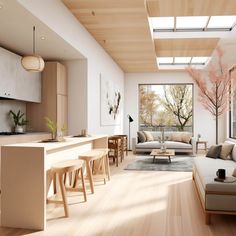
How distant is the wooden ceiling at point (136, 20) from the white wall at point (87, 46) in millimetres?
149

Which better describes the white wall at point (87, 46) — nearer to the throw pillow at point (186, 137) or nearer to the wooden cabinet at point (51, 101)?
the wooden cabinet at point (51, 101)

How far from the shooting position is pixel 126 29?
5.89 meters

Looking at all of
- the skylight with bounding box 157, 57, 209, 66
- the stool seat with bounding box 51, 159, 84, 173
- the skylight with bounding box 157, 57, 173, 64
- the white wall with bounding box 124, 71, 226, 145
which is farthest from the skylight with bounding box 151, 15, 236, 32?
the white wall with bounding box 124, 71, 226, 145

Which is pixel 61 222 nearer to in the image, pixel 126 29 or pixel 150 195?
pixel 150 195

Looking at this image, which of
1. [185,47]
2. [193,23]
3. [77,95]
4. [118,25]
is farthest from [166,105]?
[118,25]

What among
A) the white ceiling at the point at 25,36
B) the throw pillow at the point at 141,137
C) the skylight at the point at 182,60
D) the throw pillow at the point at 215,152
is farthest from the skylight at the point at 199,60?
the white ceiling at the point at 25,36

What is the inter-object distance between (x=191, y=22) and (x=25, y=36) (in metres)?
3.42

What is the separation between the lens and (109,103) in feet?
28.0

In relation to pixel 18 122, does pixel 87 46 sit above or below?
above

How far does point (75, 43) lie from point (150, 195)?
117 inches

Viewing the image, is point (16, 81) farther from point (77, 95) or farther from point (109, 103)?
point (109, 103)

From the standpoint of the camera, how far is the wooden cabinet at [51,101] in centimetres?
642

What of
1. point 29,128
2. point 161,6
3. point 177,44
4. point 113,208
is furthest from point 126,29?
point 113,208

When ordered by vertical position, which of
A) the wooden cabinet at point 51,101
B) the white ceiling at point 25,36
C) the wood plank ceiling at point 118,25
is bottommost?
the wooden cabinet at point 51,101
